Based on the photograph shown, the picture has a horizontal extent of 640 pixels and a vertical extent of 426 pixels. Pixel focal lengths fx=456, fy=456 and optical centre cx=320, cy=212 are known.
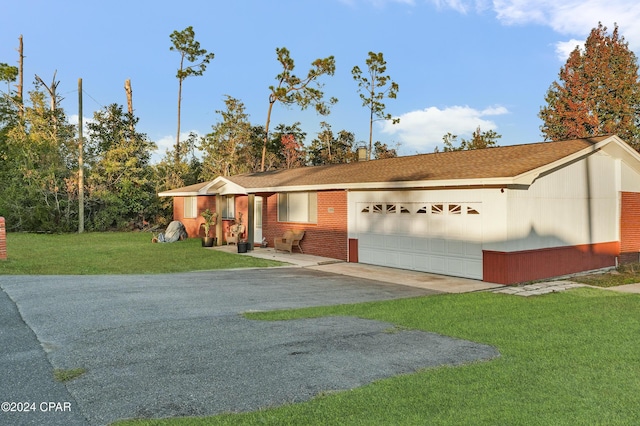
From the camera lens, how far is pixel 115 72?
36.1 meters

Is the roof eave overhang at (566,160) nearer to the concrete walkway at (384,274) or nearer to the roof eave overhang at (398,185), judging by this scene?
the roof eave overhang at (398,185)

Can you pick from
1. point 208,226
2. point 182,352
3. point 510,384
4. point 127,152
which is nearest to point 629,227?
point 510,384

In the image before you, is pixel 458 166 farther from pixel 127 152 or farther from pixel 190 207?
pixel 127 152

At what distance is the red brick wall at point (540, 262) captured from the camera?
1121cm

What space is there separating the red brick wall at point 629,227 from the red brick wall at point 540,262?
1.13 meters

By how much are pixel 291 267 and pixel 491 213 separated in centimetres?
631

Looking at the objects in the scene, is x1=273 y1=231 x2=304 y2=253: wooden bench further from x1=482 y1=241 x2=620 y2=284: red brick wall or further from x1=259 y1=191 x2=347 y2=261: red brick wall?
x1=482 y1=241 x2=620 y2=284: red brick wall

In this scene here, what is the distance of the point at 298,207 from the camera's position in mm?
18219

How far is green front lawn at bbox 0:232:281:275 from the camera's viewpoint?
13.3 m

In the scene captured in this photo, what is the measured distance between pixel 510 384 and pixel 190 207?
2328 cm

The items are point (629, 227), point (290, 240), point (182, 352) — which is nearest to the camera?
point (182, 352)

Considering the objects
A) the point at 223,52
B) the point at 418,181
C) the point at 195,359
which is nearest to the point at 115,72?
the point at 223,52

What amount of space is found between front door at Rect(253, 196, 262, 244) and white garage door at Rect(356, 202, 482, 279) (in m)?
6.63

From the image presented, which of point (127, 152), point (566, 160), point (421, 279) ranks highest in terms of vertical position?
point (127, 152)
